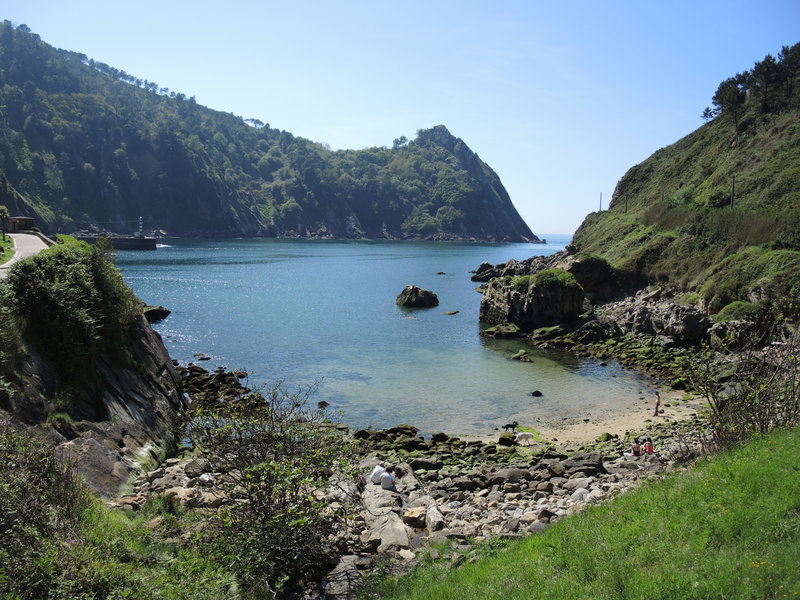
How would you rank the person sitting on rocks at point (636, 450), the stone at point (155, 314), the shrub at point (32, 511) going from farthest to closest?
1. the stone at point (155, 314)
2. the person sitting on rocks at point (636, 450)
3. the shrub at point (32, 511)

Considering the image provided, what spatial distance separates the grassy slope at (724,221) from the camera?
1628 inches

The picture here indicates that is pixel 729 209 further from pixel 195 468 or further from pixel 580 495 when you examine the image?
pixel 195 468

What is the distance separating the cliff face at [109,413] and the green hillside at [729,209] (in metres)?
37.4

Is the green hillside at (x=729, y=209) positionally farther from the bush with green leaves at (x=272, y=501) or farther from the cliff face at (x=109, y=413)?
the cliff face at (x=109, y=413)

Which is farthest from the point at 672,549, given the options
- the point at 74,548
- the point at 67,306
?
the point at 67,306

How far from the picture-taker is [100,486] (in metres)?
13.3

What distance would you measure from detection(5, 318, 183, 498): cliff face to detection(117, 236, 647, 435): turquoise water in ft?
29.9

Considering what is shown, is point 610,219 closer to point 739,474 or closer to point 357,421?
point 357,421

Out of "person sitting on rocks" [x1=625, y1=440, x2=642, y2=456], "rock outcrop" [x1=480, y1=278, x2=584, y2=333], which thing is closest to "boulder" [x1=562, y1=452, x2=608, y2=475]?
"person sitting on rocks" [x1=625, y1=440, x2=642, y2=456]

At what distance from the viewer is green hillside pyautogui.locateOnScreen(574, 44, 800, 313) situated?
1655 inches

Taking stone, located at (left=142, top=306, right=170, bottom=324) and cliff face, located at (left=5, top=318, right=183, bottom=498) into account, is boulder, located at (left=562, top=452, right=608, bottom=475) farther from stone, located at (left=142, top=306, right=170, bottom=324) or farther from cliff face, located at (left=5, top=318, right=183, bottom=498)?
stone, located at (left=142, top=306, right=170, bottom=324)

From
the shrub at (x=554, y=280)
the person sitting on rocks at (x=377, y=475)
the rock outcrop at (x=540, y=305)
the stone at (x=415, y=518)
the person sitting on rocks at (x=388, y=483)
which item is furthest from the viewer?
the rock outcrop at (x=540, y=305)

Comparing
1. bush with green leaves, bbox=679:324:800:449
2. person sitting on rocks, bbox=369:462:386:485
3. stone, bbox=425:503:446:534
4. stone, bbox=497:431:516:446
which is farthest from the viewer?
stone, bbox=497:431:516:446

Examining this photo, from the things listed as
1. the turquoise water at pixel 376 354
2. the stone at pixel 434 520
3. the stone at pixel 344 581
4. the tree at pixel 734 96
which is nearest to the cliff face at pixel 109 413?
the stone at pixel 344 581
